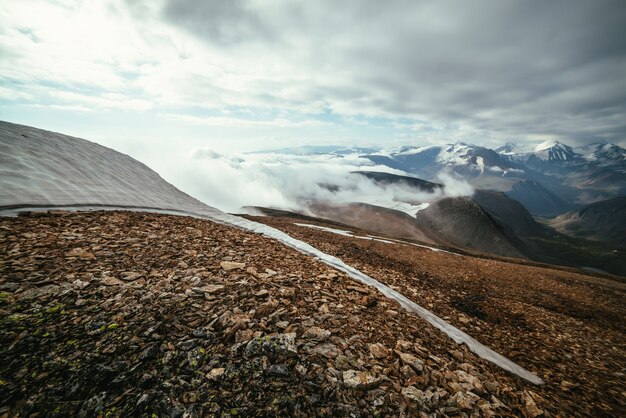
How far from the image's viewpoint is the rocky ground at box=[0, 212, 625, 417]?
13.7ft

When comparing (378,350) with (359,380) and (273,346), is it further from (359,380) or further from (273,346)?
(273,346)

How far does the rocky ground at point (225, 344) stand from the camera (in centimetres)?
416

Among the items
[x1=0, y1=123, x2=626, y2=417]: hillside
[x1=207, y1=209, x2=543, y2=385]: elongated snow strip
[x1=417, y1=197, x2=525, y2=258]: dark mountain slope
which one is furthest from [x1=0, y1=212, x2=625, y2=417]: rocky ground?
[x1=417, y1=197, x2=525, y2=258]: dark mountain slope

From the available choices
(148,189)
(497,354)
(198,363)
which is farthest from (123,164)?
(497,354)

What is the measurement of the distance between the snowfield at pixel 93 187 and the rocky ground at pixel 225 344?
1.14 m

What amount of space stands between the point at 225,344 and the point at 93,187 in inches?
566

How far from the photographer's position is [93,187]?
1420 centimetres

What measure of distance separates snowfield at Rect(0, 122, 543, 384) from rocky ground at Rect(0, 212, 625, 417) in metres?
1.14

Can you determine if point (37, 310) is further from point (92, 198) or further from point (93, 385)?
point (92, 198)

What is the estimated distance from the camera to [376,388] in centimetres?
466

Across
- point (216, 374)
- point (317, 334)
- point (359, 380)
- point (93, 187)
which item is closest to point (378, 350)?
point (359, 380)

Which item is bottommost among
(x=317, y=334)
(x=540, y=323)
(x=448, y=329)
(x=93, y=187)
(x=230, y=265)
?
(x=540, y=323)

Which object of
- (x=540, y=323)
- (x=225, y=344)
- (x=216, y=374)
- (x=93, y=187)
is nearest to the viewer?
(x=216, y=374)

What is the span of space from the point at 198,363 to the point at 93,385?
60.8 inches
